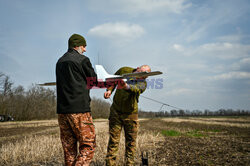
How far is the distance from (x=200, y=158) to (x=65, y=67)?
16.0 ft

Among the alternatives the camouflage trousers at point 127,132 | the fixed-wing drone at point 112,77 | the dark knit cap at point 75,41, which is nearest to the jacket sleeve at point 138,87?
the fixed-wing drone at point 112,77

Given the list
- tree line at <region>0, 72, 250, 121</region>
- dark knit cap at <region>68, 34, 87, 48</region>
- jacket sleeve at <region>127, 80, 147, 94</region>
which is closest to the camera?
dark knit cap at <region>68, 34, 87, 48</region>

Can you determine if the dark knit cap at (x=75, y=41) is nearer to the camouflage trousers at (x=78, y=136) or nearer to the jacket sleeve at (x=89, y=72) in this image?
the jacket sleeve at (x=89, y=72)

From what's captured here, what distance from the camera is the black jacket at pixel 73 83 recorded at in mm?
2893

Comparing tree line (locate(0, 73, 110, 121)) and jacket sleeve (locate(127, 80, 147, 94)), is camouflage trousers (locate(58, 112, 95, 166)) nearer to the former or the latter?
jacket sleeve (locate(127, 80, 147, 94))

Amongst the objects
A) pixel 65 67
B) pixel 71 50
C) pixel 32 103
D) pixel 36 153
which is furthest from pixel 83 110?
pixel 32 103

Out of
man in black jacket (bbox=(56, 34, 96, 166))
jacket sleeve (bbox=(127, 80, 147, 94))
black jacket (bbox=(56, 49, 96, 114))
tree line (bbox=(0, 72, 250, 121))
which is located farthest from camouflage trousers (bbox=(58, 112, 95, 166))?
tree line (bbox=(0, 72, 250, 121))

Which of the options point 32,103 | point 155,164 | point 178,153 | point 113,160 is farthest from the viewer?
point 32,103

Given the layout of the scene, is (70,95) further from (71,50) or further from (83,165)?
(83,165)

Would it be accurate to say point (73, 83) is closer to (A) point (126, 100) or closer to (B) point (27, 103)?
(A) point (126, 100)

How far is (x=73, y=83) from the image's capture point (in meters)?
2.89

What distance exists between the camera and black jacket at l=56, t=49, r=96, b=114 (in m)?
2.89

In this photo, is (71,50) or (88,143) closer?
(88,143)

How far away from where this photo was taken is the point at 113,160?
4.09 metres
